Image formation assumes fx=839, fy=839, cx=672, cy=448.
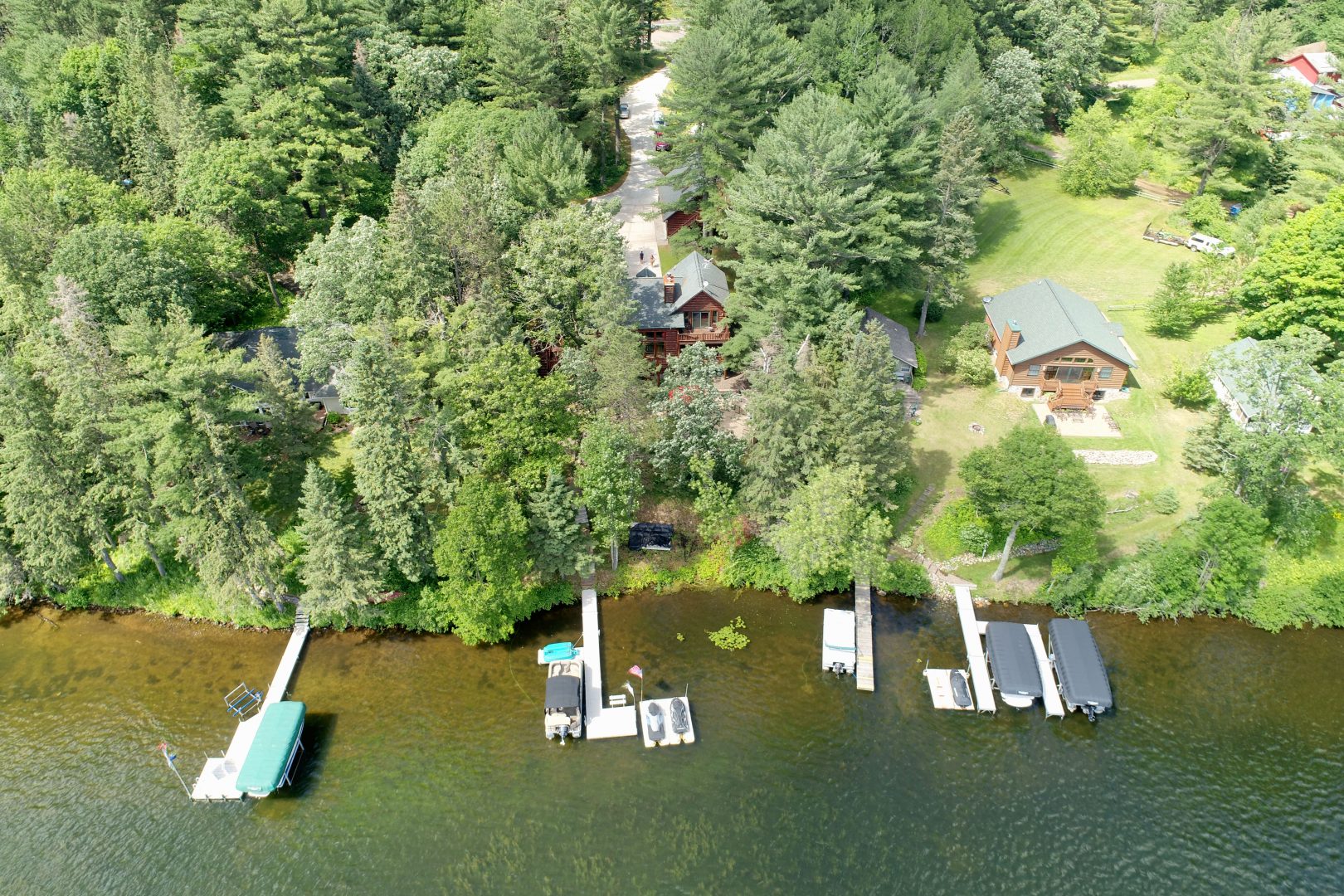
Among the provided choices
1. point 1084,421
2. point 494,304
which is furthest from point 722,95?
point 1084,421

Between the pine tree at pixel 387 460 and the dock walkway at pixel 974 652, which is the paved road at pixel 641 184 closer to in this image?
the pine tree at pixel 387 460

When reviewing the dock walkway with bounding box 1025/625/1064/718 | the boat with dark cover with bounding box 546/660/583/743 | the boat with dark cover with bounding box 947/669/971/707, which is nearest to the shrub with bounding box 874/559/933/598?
the boat with dark cover with bounding box 947/669/971/707

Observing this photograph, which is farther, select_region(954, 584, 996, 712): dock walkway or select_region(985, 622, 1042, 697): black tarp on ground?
select_region(954, 584, 996, 712): dock walkway

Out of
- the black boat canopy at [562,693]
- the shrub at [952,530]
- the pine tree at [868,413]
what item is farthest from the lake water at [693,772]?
the pine tree at [868,413]

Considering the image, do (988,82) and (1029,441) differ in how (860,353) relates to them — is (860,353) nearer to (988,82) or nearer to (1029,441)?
(1029,441)

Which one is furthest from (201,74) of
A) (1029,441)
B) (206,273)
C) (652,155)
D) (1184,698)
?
(1184,698)

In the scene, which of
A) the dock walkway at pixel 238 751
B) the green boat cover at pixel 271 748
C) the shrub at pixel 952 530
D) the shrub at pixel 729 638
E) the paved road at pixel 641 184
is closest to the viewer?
the green boat cover at pixel 271 748

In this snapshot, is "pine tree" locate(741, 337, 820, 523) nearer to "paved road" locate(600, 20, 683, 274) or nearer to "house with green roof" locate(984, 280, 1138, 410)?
"house with green roof" locate(984, 280, 1138, 410)

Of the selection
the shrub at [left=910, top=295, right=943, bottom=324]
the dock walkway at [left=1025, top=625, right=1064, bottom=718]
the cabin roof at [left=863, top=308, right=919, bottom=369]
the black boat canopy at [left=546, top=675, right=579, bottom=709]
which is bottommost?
the dock walkway at [left=1025, top=625, right=1064, bottom=718]
